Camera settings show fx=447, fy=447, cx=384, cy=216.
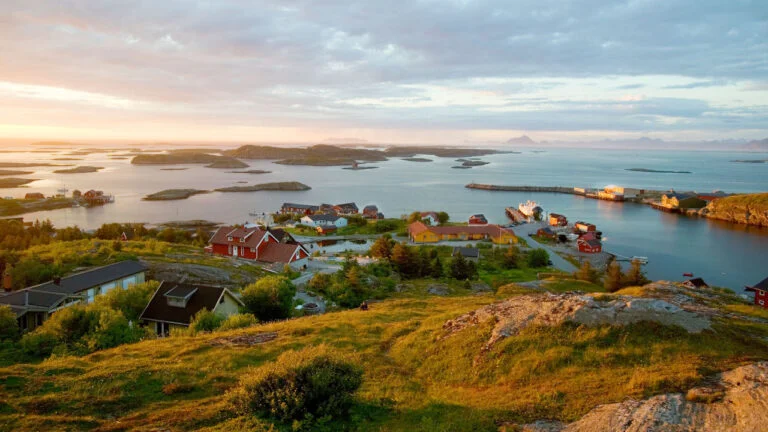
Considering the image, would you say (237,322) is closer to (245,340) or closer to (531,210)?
(245,340)

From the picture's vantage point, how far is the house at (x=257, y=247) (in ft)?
114

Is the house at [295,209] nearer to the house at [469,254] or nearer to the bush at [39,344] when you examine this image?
the house at [469,254]

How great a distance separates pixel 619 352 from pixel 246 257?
3238cm

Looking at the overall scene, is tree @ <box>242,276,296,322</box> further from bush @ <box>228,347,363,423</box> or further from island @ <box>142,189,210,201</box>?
island @ <box>142,189,210,201</box>

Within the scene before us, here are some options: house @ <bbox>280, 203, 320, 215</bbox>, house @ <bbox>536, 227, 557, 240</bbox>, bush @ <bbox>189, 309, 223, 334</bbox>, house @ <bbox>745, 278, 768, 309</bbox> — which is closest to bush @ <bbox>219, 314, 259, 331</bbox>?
bush @ <bbox>189, 309, 223, 334</bbox>

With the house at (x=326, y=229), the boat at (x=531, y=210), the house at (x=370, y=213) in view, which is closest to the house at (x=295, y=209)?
the house at (x=370, y=213)

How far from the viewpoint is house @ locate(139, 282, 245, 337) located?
15883 millimetres

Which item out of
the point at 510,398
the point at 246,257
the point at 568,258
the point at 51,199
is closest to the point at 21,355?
the point at 510,398

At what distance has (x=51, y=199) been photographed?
265 feet

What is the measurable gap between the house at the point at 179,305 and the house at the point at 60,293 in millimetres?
2712

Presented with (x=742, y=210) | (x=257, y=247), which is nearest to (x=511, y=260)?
(x=257, y=247)

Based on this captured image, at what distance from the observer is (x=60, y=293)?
17.0m

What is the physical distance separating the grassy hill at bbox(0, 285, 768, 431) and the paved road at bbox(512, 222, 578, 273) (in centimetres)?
3023

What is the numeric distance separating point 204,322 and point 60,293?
6995 mm
